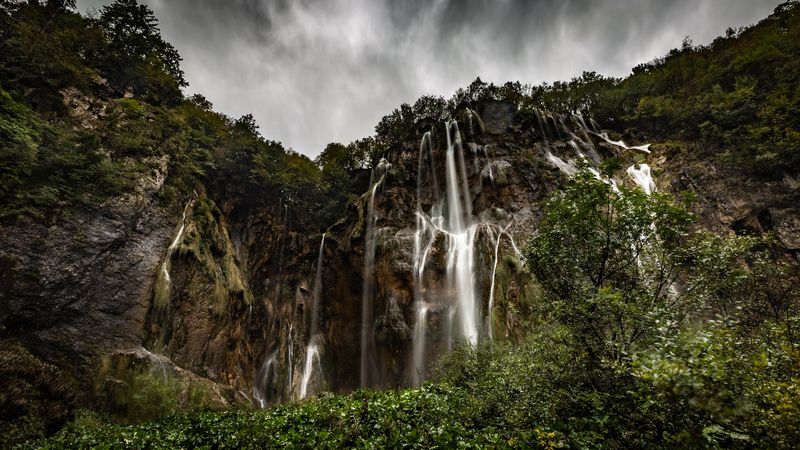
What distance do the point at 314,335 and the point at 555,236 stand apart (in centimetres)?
2448

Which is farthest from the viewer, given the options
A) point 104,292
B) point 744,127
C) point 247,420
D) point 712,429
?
point 744,127

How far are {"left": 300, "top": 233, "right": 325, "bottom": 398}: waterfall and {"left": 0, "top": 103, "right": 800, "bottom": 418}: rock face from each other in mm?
106

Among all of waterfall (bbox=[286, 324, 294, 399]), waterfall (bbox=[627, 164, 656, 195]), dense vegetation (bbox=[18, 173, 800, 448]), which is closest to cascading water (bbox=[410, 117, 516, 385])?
dense vegetation (bbox=[18, 173, 800, 448])

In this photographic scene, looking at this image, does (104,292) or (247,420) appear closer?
(247,420)

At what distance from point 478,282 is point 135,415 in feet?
58.8

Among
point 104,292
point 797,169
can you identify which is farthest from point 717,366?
point 797,169

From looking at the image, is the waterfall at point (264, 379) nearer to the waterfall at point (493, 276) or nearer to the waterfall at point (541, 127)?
the waterfall at point (493, 276)

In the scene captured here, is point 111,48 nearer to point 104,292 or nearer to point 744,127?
point 104,292

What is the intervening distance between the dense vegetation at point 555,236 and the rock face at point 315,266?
7.11ft

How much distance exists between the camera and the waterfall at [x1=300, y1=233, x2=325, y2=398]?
26406 mm

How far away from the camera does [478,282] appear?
71.9 feet

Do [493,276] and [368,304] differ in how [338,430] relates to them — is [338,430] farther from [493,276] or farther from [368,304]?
[368,304]

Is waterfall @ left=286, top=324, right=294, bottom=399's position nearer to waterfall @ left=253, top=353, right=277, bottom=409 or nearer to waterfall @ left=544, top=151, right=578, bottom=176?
waterfall @ left=253, top=353, right=277, bottom=409

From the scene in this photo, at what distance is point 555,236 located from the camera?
8.41 metres
